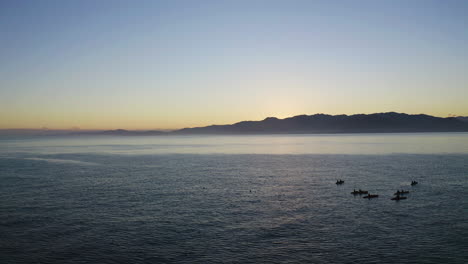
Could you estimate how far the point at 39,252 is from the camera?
3684cm

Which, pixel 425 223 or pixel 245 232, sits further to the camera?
pixel 425 223

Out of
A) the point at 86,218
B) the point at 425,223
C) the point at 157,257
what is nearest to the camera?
the point at 157,257

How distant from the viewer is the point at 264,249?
37344mm

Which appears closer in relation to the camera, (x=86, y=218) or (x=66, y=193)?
(x=86, y=218)

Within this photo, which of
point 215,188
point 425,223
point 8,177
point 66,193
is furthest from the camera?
point 8,177

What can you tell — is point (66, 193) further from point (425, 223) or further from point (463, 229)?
point (463, 229)

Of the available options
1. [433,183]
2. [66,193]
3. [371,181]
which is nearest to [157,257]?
[66,193]

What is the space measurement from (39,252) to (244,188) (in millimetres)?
44454

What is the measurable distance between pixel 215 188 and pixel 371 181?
38963 millimetres

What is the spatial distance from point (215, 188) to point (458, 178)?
6082 cm

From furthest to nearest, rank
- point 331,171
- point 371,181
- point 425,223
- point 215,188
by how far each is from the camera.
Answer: point 331,171 → point 371,181 → point 215,188 → point 425,223

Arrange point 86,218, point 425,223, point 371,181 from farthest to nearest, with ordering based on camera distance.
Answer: point 371,181, point 86,218, point 425,223

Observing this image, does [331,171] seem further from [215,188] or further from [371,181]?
[215,188]

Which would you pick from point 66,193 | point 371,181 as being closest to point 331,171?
point 371,181
